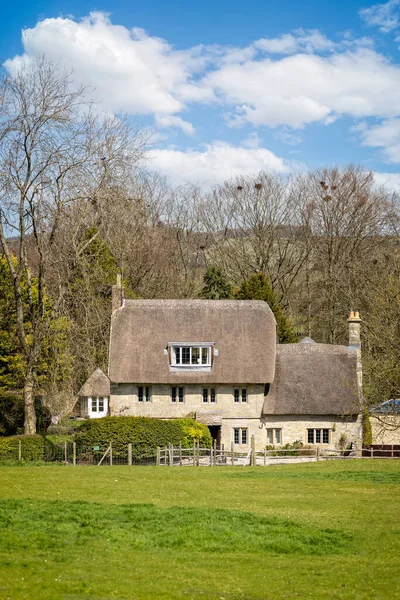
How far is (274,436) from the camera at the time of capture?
46.1 metres

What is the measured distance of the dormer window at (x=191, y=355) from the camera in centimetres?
4666

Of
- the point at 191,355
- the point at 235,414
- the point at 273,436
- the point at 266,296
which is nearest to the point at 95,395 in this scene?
the point at 191,355

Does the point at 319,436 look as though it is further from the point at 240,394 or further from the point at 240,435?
the point at 240,394

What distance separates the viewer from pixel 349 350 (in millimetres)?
48188

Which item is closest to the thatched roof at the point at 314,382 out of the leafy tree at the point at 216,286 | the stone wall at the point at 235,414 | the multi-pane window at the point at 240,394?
the stone wall at the point at 235,414

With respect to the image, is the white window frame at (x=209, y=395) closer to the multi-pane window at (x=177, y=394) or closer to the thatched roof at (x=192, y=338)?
the thatched roof at (x=192, y=338)

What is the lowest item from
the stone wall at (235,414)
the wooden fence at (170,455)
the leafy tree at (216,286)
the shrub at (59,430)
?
the wooden fence at (170,455)

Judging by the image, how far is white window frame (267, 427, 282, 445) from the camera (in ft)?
151

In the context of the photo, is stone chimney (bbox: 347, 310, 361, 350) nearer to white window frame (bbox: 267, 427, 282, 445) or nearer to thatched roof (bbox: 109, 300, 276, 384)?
thatched roof (bbox: 109, 300, 276, 384)

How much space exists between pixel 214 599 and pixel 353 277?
55425 mm

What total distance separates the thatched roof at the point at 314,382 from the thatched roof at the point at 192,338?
1130 mm

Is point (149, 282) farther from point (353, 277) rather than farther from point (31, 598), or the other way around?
point (31, 598)

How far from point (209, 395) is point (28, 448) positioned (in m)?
13.4

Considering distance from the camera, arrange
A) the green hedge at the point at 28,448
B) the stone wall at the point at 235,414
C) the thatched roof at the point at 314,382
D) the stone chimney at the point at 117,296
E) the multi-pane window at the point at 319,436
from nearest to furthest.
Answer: the green hedge at the point at 28,448 → the thatched roof at the point at 314,382 → the stone wall at the point at 235,414 → the multi-pane window at the point at 319,436 → the stone chimney at the point at 117,296
